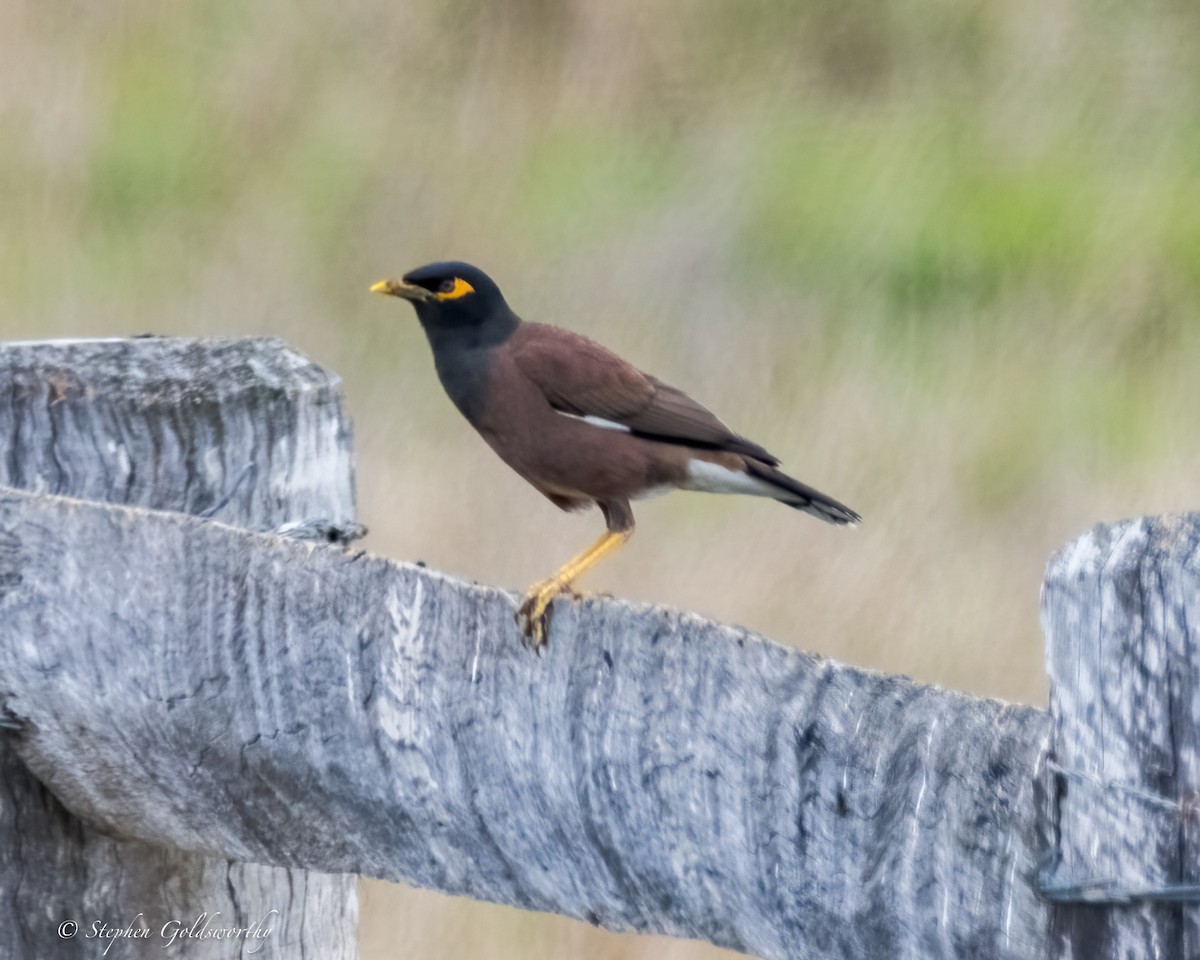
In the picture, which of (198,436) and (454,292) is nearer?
(198,436)

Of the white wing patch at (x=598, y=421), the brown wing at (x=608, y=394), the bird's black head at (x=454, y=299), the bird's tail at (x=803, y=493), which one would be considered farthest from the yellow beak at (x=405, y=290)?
the bird's tail at (x=803, y=493)

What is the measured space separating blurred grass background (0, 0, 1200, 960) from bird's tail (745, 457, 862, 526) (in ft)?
2.23

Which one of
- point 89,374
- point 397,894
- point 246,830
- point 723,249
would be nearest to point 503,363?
point 89,374

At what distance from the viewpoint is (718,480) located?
3.52 metres

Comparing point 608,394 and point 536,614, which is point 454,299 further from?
point 536,614

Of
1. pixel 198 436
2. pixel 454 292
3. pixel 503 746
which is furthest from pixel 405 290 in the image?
pixel 503 746

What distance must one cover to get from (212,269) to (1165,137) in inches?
143

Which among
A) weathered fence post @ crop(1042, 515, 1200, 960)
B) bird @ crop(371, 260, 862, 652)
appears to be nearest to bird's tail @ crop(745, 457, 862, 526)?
bird @ crop(371, 260, 862, 652)

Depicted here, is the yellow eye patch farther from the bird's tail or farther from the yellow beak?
the bird's tail

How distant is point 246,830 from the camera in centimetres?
206

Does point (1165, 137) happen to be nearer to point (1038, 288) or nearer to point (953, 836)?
point (1038, 288)

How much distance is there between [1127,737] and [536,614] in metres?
0.81

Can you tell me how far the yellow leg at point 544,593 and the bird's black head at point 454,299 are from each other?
0.56 m

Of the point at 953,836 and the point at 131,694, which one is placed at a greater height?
the point at 131,694
